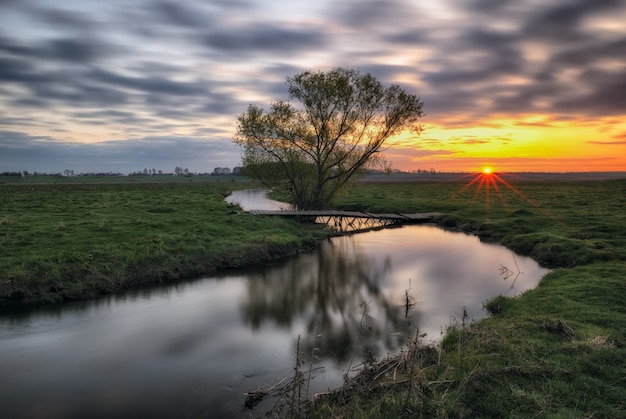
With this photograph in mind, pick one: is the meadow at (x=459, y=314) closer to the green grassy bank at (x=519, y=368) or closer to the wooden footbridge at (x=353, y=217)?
the green grassy bank at (x=519, y=368)

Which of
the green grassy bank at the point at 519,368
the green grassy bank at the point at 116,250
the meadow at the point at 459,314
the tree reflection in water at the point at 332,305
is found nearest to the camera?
the green grassy bank at the point at 519,368

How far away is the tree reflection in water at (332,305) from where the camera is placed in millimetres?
13461

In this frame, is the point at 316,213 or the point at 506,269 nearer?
the point at 506,269

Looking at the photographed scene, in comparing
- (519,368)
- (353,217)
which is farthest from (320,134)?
(519,368)

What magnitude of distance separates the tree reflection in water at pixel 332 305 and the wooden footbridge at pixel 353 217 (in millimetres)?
13304

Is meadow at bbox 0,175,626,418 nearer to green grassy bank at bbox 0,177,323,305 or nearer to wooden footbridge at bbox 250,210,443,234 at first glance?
green grassy bank at bbox 0,177,323,305

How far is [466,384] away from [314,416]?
3188mm

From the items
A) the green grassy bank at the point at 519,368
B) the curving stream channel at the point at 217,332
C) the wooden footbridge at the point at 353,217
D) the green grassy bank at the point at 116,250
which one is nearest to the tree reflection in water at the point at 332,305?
the curving stream channel at the point at 217,332

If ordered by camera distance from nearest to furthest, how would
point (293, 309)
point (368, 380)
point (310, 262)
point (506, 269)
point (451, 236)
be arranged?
1. point (368, 380)
2. point (293, 309)
3. point (506, 269)
4. point (310, 262)
5. point (451, 236)

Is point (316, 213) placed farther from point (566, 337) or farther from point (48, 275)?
point (566, 337)

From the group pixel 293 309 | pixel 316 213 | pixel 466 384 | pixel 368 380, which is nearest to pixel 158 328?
pixel 293 309

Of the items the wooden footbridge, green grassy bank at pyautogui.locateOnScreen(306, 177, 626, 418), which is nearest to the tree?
the wooden footbridge

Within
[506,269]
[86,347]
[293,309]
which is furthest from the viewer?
[506,269]

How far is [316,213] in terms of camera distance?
40.6 m
